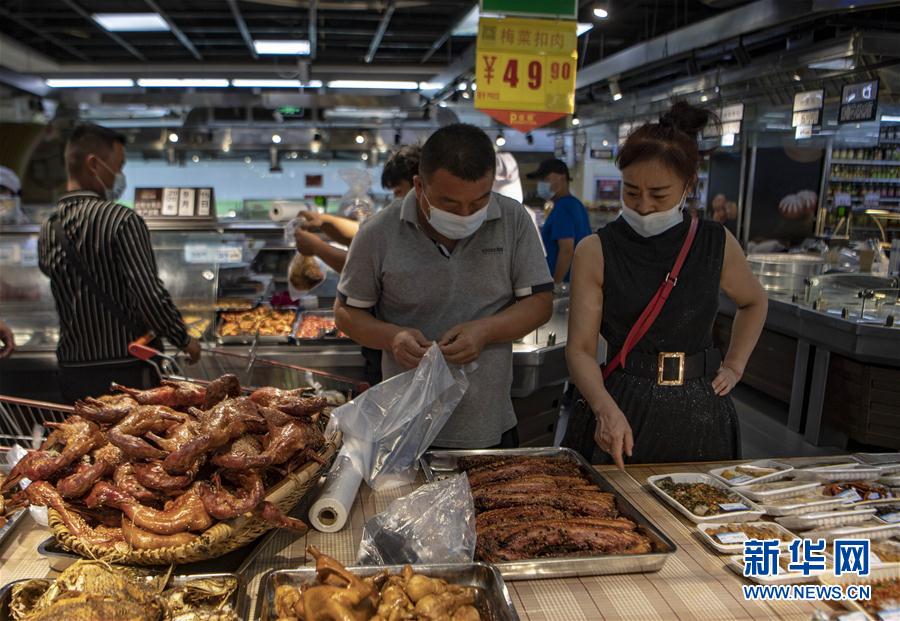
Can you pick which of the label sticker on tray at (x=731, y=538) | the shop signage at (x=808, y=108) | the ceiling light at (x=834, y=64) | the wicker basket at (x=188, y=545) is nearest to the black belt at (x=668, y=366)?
the label sticker on tray at (x=731, y=538)

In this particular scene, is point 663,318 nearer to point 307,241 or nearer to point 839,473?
point 839,473

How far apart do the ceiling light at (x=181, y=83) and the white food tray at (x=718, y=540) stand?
40.2 feet

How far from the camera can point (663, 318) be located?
2.50 m

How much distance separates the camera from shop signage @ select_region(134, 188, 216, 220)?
602cm

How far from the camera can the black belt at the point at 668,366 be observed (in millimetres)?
2518

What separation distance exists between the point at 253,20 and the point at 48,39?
3.75 metres

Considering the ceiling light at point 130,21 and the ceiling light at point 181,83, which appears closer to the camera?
the ceiling light at point 130,21

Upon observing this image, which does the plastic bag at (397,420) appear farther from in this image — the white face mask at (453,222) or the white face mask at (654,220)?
the white face mask at (654,220)

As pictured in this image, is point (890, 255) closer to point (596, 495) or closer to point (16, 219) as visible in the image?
point (596, 495)

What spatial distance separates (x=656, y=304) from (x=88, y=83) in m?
13.0

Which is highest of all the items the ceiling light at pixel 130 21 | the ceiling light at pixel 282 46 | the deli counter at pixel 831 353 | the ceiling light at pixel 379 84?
the ceiling light at pixel 282 46

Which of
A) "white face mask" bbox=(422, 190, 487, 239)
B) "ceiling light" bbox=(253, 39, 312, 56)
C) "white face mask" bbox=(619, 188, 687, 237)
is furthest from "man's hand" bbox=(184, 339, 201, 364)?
"ceiling light" bbox=(253, 39, 312, 56)

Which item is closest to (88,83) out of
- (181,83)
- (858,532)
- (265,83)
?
(181,83)

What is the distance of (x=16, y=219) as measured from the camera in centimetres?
735
